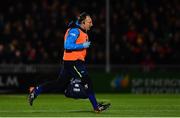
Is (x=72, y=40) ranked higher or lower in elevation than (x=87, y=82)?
higher

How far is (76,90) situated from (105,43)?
13421mm

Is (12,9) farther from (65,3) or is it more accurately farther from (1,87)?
(1,87)

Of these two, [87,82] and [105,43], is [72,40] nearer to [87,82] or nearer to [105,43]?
[87,82]

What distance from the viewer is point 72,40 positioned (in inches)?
557

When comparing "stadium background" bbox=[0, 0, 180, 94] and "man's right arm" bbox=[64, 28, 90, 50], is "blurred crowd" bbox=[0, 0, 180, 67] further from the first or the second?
"man's right arm" bbox=[64, 28, 90, 50]

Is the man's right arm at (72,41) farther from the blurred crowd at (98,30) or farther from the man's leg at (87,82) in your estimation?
the blurred crowd at (98,30)

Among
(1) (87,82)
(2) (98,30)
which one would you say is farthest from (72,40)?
(2) (98,30)

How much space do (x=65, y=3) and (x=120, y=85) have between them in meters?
5.18

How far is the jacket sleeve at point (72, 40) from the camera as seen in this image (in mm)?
14148

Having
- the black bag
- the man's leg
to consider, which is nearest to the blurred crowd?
the black bag

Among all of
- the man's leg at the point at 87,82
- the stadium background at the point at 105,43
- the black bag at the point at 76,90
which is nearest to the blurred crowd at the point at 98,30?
the stadium background at the point at 105,43

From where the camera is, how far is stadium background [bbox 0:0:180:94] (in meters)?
26.1

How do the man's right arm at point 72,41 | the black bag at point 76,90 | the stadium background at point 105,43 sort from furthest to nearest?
the stadium background at point 105,43, the black bag at point 76,90, the man's right arm at point 72,41

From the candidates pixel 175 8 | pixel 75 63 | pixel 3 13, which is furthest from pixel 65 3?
pixel 75 63
